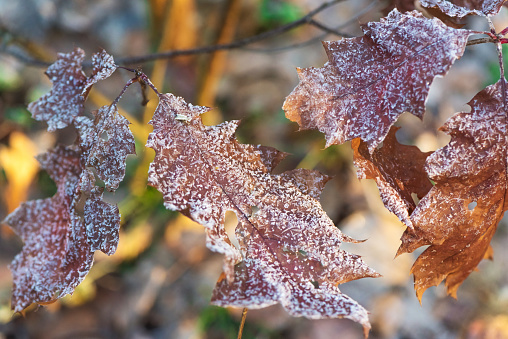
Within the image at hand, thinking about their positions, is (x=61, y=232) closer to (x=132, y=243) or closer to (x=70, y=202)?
(x=70, y=202)

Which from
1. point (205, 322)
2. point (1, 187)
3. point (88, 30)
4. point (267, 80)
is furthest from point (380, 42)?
point (88, 30)

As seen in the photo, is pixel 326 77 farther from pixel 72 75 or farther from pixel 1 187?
pixel 1 187

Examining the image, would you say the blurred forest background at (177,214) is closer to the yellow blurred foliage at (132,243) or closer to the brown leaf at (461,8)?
the yellow blurred foliage at (132,243)

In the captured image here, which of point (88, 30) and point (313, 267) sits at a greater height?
point (88, 30)

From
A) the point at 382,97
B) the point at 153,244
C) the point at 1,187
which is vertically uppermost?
the point at 1,187

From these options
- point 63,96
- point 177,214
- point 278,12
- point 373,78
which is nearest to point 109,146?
point 63,96

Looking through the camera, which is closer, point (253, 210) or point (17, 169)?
point (253, 210)

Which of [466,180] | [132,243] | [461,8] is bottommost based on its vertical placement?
[466,180]
